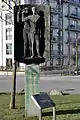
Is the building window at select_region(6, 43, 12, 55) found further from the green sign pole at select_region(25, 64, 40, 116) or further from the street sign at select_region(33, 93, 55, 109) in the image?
the street sign at select_region(33, 93, 55, 109)

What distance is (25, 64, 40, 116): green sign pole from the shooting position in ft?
37.0

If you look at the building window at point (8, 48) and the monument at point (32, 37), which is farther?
the building window at point (8, 48)

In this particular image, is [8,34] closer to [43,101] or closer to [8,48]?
[8,48]

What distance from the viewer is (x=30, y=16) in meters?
11.7

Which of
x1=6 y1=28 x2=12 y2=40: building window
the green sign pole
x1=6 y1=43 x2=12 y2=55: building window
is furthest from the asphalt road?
x1=6 y1=28 x2=12 y2=40: building window

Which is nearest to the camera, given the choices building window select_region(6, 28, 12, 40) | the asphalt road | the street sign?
the street sign

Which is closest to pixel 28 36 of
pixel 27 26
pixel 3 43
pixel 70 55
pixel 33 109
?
pixel 27 26

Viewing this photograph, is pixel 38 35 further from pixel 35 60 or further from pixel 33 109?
pixel 33 109

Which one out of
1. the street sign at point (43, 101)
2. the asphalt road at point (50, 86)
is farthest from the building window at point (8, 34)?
the street sign at point (43, 101)

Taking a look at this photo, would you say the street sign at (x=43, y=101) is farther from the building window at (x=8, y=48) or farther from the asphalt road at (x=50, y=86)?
the building window at (x=8, y=48)

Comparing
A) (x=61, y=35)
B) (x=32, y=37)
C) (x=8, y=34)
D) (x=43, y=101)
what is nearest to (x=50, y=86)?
(x=32, y=37)

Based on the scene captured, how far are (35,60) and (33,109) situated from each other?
1.50 meters

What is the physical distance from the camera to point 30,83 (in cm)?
1134

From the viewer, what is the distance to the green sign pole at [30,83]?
11274 millimetres
